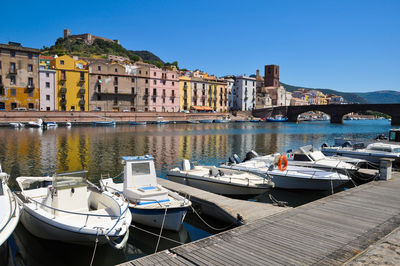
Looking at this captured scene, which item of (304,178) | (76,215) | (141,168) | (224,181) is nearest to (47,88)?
(224,181)

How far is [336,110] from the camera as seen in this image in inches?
4749

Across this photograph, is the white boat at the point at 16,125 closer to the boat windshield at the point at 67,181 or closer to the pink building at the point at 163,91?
the pink building at the point at 163,91

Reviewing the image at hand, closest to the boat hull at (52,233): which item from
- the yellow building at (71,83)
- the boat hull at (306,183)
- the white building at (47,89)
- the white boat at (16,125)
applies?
the boat hull at (306,183)

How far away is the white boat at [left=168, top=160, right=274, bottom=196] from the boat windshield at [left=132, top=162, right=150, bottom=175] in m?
4.65

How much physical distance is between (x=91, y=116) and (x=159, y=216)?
72.5m

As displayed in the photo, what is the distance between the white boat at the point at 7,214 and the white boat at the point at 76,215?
773 mm

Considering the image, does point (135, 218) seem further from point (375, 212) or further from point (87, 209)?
point (375, 212)

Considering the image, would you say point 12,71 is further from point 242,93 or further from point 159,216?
point 242,93

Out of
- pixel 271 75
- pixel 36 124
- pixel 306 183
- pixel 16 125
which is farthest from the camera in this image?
pixel 271 75

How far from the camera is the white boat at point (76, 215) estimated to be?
9.29 meters

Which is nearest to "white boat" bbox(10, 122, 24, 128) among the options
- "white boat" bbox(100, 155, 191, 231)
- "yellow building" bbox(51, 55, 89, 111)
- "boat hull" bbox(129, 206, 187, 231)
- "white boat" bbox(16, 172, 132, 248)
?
"yellow building" bbox(51, 55, 89, 111)

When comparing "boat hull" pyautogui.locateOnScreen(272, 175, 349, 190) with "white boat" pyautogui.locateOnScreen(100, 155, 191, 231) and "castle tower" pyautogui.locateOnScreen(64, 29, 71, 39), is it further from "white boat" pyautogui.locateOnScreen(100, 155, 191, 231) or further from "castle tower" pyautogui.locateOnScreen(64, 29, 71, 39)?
"castle tower" pyautogui.locateOnScreen(64, 29, 71, 39)

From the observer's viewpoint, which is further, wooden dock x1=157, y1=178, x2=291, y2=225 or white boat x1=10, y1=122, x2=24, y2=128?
white boat x1=10, y1=122, x2=24, y2=128

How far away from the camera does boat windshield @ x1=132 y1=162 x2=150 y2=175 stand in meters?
12.9
